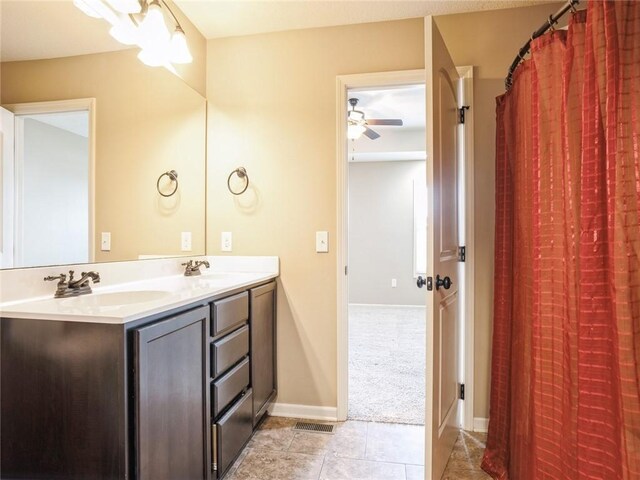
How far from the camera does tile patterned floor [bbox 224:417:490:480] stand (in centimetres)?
163

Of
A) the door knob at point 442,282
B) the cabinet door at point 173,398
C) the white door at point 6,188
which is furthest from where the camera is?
the door knob at point 442,282

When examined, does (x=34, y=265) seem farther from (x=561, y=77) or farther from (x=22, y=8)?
(x=561, y=77)

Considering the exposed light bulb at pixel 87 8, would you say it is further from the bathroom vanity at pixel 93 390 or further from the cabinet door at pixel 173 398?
the cabinet door at pixel 173 398

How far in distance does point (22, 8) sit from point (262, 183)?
1.31 metres

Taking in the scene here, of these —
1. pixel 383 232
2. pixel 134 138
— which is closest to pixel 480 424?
pixel 134 138

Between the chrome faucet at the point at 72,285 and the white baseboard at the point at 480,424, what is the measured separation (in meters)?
2.17

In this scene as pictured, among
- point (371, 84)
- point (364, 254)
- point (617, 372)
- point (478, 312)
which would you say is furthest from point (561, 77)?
point (364, 254)

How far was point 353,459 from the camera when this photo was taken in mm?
1745

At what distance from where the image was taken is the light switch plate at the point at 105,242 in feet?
5.09

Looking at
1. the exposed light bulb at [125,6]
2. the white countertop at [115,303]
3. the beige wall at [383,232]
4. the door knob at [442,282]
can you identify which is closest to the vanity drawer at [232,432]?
the white countertop at [115,303]

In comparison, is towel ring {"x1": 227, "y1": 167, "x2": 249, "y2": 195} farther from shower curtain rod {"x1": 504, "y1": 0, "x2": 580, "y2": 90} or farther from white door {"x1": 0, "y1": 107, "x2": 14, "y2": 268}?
shower curtain rod {"x1": 504, "y1": 0, "x2": 580, "y2": 90}

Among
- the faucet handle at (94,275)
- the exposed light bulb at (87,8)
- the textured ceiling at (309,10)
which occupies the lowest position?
the faucet handle at (94,275)

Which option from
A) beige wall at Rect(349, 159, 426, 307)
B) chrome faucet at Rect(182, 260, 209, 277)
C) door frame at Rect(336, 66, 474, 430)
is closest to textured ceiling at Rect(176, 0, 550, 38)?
door frame at Rect(336, 66, 474, 430)

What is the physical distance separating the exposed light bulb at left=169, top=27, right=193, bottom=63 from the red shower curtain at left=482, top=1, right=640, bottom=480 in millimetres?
1703
